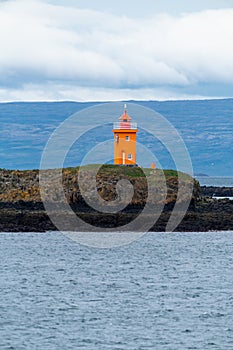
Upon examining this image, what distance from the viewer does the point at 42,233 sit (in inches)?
1663

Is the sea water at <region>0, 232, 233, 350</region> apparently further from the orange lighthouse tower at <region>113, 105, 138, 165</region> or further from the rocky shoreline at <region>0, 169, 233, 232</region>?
the orange lighthouse tower at <region>113, 105, 138, 165</region>

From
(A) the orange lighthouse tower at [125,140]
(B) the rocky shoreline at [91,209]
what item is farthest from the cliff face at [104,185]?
(A) the orange lighthouse tower at [125,140]

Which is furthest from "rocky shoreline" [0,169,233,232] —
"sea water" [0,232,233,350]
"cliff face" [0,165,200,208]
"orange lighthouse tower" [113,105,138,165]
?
"orange lighthouse tower" [113,105,138,165]

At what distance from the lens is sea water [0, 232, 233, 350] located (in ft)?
71.2

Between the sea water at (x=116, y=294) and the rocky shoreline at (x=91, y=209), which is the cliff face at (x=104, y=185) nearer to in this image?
the rocky shoreline at (x=91, y=209)

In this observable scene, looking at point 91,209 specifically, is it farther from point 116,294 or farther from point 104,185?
point 116,294

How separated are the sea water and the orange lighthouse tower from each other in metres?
12.1

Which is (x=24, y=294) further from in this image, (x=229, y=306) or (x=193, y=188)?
(x=193, y=188)

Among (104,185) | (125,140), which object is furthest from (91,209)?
(125,140)

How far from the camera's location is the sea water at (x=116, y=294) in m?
21.7

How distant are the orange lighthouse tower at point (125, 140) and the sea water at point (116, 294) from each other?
12086 millimetres

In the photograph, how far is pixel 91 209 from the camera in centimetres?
4566

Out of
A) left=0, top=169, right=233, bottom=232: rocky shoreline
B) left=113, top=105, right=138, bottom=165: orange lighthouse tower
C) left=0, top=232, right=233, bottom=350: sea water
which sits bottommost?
left=0, top=232, right=233, bottom=350: sea water

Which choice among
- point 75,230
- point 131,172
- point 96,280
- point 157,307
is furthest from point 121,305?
point 131,172
